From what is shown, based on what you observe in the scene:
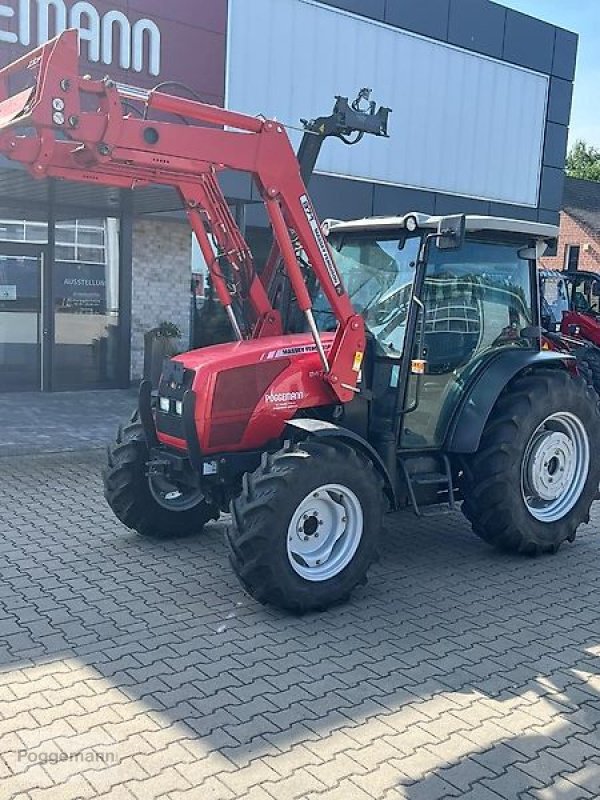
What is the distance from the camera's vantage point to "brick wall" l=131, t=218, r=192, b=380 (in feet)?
42.2

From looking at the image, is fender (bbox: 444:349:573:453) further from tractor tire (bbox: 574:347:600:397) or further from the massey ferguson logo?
tractor tire (bbox: 574:347:600:397)

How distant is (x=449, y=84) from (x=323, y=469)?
11207mm

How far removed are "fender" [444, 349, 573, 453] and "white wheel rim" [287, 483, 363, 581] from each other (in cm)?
107

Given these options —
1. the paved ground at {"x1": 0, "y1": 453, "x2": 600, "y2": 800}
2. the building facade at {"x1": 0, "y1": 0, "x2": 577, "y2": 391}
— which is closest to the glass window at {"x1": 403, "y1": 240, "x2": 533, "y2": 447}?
the paved ground at {"x1": 0, "y1": 453, "x2": 600, "y2": 800}

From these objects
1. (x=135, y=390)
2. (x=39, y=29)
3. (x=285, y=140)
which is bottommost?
(x=135, y=390)

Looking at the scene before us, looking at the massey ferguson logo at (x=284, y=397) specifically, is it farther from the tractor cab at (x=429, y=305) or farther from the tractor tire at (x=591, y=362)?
the tractor tire at (x=591, y=362)

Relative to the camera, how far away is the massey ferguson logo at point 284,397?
4.96m

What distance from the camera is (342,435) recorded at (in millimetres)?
4711

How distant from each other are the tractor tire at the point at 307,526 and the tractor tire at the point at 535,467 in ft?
3.02

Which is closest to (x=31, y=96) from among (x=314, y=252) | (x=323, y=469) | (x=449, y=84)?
(x=314, y=252)

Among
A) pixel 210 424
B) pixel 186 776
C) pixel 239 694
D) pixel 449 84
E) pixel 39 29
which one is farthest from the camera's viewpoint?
pixel 449 84

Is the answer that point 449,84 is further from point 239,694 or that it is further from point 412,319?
point 239,694

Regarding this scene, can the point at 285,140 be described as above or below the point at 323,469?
above

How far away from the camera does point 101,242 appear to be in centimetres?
1236
